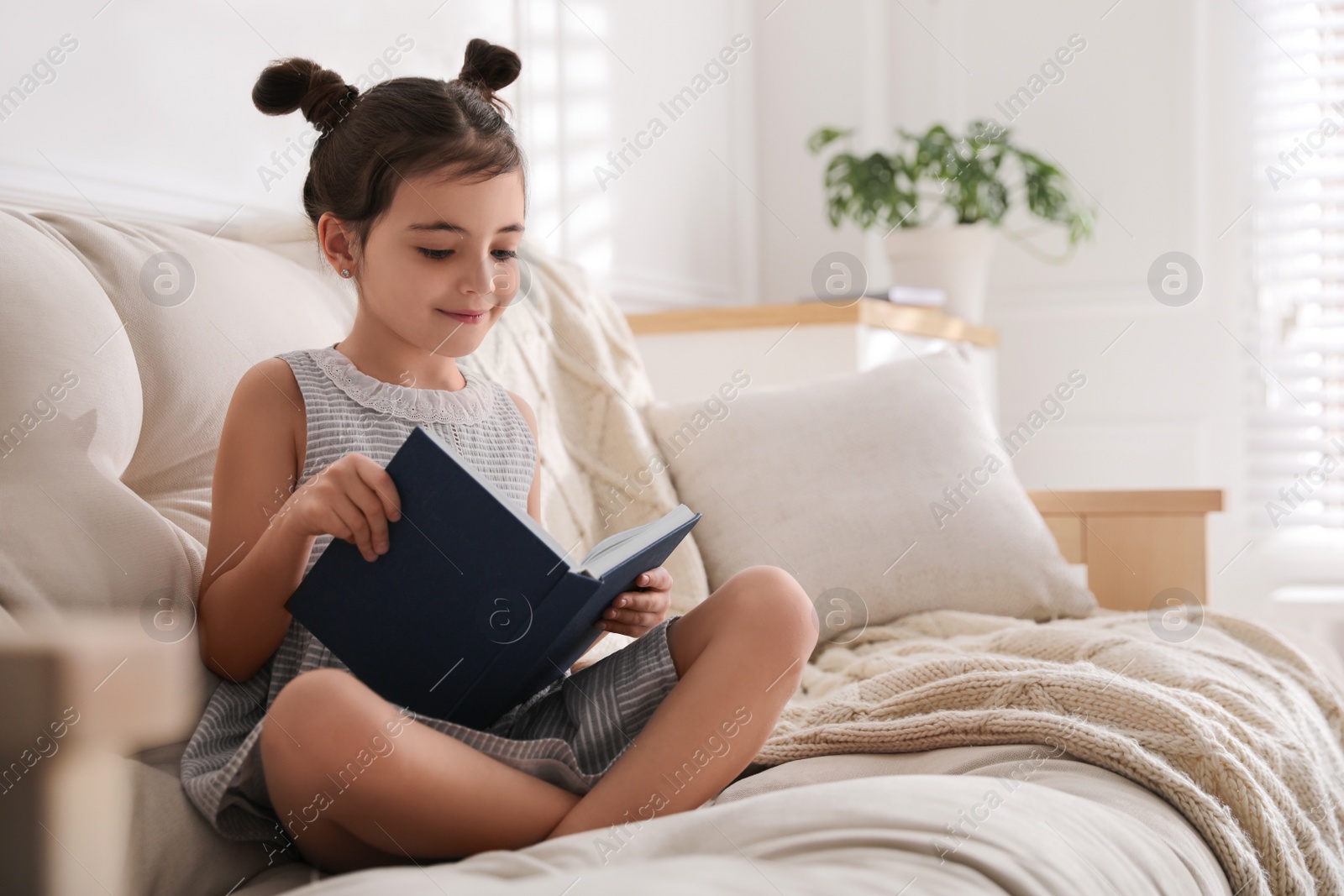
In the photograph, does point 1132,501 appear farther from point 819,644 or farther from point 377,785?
point 377,785

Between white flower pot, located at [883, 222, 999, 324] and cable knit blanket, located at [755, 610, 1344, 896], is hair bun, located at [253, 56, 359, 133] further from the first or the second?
white flower pot, located at [883, 222, 999, 324]

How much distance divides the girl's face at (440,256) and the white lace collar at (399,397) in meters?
0.05

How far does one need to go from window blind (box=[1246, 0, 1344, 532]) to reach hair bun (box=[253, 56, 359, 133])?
2382 mm

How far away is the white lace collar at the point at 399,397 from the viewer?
3.11ft

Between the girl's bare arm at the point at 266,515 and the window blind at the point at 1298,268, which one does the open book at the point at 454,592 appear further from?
the window blind at the point at 1298,268

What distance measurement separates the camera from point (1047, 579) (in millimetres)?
1447

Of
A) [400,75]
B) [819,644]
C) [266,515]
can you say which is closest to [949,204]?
[400,75]

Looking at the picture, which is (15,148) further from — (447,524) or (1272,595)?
(1272,595)

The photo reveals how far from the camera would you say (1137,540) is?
1608 mm

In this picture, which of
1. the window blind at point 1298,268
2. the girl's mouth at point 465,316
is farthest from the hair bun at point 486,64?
the window blind at point 1298,268

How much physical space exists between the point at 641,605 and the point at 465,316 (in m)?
0.29

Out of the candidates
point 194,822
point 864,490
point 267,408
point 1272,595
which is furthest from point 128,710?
point 1272,595

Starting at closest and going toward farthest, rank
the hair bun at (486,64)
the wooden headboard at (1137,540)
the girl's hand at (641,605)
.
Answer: the girl's hand at (641,605) → the hair bun at (486,64) → the wooden headboard at (1137,540)

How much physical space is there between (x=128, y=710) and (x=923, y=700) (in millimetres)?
650
